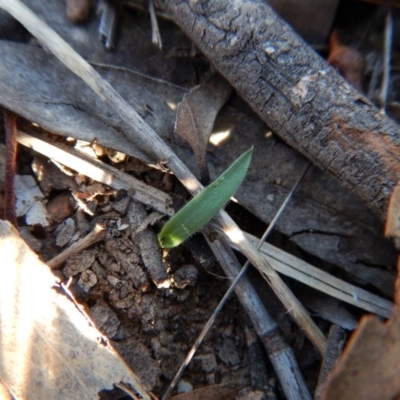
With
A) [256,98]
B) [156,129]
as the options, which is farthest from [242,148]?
[156,129]

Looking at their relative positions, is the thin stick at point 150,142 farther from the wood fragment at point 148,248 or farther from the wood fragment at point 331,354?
the wood fragment at point 148,248

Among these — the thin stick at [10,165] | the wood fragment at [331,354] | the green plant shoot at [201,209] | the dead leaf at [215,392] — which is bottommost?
the wood fragment at [331,354]

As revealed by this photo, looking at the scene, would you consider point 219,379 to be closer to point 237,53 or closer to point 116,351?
point 116,351

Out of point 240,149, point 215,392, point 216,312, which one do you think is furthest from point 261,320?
point 240,149

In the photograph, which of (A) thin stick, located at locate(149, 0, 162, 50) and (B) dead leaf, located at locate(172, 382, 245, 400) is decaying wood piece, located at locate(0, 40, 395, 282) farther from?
(B) dead leaf, located at locate(172, 382, 245, 400)

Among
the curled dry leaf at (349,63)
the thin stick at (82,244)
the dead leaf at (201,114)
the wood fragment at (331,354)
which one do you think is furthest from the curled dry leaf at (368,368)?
the curled dry leaf at (349,63)

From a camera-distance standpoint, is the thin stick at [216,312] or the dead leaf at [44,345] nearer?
the dead leaf at [44,345]

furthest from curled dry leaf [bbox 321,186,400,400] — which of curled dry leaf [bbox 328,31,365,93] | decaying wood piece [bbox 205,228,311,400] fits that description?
curled dry leaf [bbox 328,31,365,93]
